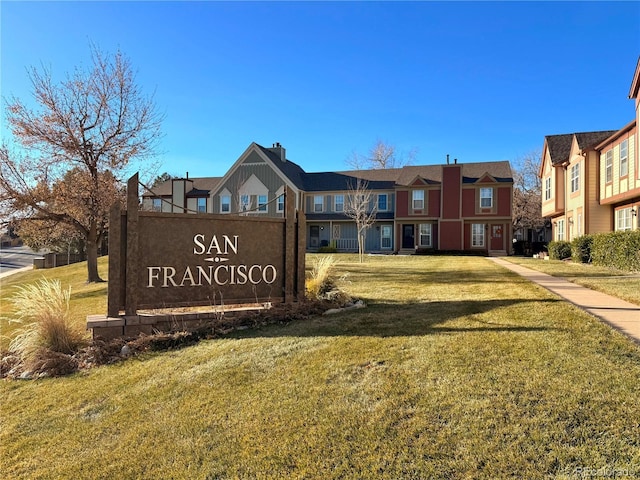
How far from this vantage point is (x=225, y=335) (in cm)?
562

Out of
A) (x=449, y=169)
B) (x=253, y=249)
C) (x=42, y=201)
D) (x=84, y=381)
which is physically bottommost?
(x=84, y=381)

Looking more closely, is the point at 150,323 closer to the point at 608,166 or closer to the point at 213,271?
the point at 213,271

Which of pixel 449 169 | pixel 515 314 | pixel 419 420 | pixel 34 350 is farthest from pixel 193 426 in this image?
pixel 449 169

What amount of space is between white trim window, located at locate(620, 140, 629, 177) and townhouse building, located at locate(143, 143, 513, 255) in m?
11.8

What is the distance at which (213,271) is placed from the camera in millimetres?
6492

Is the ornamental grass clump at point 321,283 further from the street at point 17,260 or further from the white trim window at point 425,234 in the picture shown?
the street at point 17,260

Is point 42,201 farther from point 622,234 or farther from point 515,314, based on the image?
point 622,234

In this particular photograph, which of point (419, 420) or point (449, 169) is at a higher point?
point (449, 169)

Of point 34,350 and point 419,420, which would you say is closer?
point 419,420

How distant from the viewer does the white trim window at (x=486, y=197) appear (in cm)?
2864

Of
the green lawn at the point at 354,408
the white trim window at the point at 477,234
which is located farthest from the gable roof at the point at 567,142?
the green lawn at the point at 354,408

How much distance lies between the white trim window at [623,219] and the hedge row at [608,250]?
180 centimetres

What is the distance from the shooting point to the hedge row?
12094mm

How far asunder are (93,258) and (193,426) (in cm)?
1628
